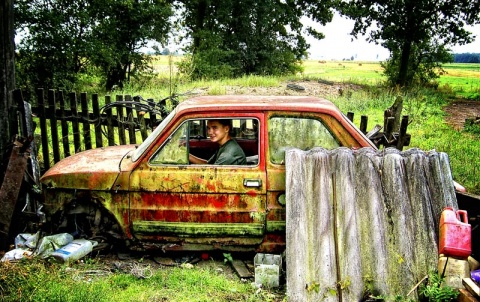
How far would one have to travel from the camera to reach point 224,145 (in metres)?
5.04

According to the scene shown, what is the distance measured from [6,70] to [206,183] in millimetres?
3714

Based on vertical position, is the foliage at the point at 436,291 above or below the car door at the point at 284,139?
below

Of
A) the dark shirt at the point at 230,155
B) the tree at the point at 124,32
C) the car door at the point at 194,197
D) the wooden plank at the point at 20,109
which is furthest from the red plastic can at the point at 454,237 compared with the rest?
the tree at the point at 124,32

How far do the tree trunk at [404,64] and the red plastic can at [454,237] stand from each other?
2235 cm

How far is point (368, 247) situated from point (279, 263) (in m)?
0.98

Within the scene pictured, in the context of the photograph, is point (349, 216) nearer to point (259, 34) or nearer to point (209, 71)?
point (209, 71)

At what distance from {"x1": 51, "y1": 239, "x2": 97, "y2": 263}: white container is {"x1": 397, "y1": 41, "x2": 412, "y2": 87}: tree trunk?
912 inches

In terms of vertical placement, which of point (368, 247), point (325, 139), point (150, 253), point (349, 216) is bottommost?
point (150, 253)

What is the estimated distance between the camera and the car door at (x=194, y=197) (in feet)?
15.4

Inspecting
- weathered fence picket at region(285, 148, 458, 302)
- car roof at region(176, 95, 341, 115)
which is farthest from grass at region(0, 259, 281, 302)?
car roof at region(176, 95, 341, 115)

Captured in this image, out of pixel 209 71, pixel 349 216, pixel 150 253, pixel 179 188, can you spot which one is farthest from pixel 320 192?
pixel 209 71

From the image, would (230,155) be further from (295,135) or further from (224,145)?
(295,135)

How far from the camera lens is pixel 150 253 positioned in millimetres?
5207

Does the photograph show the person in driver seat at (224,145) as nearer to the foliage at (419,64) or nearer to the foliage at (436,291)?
the foliage at (436,291)
